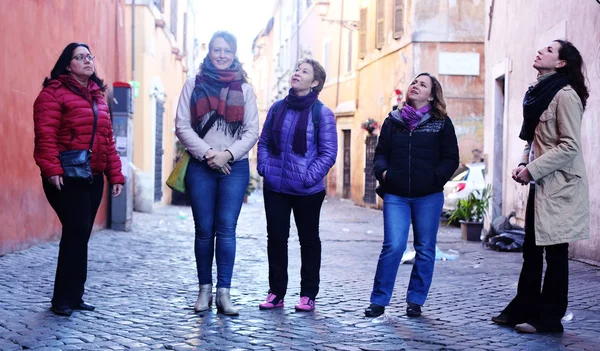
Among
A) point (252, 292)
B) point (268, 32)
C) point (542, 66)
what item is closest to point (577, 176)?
point (542, 66)

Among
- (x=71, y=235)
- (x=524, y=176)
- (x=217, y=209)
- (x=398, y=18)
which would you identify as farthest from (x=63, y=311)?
(x=398, y=18)

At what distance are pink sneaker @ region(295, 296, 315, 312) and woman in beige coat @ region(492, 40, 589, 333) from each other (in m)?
1.38

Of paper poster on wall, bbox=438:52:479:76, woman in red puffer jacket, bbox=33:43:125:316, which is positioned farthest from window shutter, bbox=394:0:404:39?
woman in red puffer jacket, bbox=33:43:125:316

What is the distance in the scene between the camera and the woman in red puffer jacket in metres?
5.79

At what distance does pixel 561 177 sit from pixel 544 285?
646 millimetres

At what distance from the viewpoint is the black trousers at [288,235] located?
6254mm

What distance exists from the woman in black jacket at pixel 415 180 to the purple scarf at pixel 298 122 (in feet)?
1.72

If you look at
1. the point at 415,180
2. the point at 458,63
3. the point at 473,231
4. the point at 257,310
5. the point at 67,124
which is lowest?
the point at 473,231

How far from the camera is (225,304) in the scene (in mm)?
5914

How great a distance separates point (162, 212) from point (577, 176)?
14049mm

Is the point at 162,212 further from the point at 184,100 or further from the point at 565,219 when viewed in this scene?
the point at 565,219

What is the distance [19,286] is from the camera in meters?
7.05

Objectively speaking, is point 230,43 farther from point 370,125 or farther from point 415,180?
point 370,125

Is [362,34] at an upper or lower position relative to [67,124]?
upper
